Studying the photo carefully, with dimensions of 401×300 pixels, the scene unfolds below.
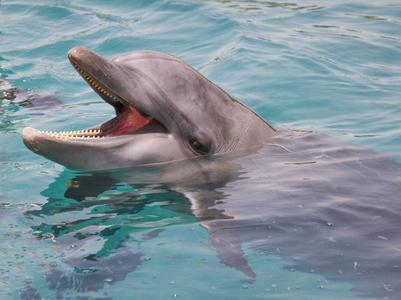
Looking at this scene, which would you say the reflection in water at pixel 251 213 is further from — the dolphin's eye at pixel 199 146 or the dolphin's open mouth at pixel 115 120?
the dolphin's open mouth at pixel 115 120

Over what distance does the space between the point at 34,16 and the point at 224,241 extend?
10.9 meters

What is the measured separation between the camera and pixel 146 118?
5.92m

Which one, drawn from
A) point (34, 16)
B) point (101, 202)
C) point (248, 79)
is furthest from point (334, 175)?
point (34, 16)

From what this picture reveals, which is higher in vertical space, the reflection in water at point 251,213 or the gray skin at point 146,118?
the gray skin at point 146,118

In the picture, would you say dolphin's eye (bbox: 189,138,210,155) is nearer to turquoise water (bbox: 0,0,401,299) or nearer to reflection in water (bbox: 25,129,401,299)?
reflection in water (bbox: 25,129,401,299)

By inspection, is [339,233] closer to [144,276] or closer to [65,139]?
[144,276]

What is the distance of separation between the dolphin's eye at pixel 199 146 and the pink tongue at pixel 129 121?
0.57 meters

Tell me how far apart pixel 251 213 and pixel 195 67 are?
6.08 m

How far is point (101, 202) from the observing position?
5527 mm

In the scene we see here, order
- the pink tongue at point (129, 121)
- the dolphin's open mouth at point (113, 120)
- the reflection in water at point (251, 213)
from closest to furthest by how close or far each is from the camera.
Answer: the reflection in water at point (251, 213) → the dolphin's open mouth at point (113, 120) → the pink tongue at point (129, 121)

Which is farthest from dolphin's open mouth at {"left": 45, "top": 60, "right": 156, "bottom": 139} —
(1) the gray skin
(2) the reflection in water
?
(2) the reflection in water

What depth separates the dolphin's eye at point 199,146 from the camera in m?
5.89

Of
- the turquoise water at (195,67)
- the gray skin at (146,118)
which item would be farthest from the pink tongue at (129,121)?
the turquoise water at (195,67)

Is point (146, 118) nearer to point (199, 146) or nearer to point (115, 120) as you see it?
point (115, 120)
